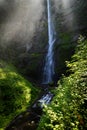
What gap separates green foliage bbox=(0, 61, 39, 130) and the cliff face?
7.00 metres

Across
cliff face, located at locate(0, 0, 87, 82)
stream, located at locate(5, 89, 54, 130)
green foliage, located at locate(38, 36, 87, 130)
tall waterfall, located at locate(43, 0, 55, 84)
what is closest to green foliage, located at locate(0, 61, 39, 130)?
stream, located at locate(5, 89, 54, 130)

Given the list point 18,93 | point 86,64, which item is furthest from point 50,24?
point 86,64

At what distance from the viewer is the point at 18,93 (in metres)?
20.8

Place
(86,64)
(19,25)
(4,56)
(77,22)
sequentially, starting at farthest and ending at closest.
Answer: (19,25)
(4,56)
(77,22)
(86,64)

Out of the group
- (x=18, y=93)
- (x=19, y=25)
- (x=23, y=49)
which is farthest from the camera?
(x=19, y=25)

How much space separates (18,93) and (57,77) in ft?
27.1

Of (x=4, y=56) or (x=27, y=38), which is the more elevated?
(x=27, y=38)

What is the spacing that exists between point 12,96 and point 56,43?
1422 centimetres

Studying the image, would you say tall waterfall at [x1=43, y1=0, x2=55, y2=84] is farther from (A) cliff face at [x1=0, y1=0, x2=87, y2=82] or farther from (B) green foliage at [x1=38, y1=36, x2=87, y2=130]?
(B) green foliage at [x1=38, y1=36, x2=87, y2=130]

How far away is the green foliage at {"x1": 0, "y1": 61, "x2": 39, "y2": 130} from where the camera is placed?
1886 centimetres

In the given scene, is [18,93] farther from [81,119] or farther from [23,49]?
[23,49]

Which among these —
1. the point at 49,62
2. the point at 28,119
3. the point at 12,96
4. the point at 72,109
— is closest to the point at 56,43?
the point at 49,62

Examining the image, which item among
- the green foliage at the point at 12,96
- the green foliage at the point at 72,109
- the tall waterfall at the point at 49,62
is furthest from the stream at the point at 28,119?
the tall waterfall at the point at 49,62

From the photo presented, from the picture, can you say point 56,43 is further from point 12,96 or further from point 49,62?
point 12,96
